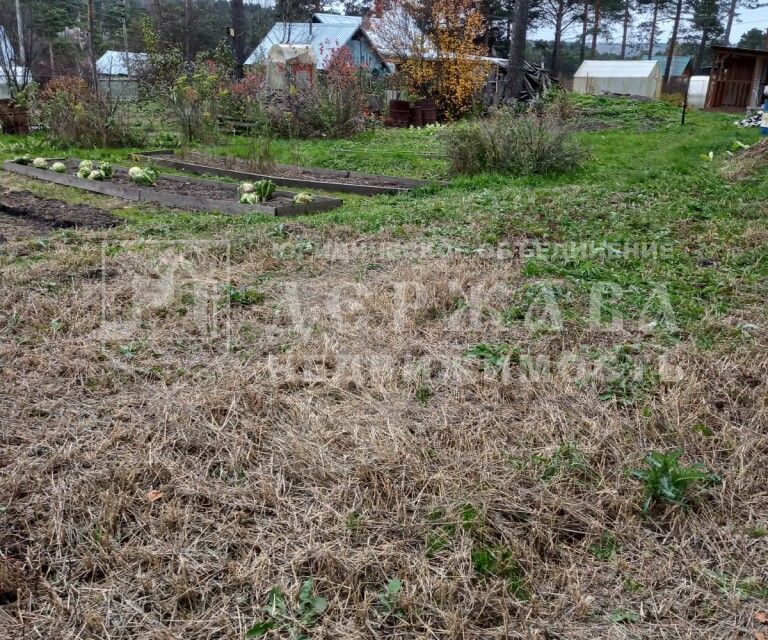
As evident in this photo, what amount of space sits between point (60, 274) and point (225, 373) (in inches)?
86.6

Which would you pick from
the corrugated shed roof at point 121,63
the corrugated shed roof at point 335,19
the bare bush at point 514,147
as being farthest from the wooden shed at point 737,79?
the corrugated shed roof at point 121,63

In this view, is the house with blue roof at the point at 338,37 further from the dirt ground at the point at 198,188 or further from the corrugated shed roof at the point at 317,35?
the dirt ground at the point at 198,188

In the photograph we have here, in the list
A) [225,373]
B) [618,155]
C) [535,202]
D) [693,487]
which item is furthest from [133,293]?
[618,155]

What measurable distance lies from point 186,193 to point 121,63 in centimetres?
2365

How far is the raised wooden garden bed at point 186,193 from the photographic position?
24.0ft

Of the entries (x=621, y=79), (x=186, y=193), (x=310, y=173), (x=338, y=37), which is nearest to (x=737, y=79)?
(x=621, y=79)

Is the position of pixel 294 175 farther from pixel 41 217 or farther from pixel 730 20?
pixel 730 20

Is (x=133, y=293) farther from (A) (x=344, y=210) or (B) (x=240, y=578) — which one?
(A) (x=344, y=210)

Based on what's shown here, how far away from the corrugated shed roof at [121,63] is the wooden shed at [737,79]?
21.9m

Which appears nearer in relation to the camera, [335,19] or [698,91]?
[335,19]

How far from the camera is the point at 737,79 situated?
Answer: 25.8 m

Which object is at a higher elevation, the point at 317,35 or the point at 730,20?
the point at 730,20

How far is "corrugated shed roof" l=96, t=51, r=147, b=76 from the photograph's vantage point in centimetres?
2439

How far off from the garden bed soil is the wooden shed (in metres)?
25.3
